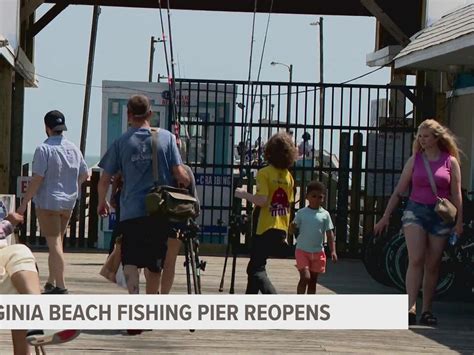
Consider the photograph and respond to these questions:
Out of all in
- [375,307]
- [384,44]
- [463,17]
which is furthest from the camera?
[384,44]

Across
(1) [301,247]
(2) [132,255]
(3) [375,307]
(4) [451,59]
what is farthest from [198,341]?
(4) [451,59]

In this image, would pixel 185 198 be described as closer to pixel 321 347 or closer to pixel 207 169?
pixel 321 347

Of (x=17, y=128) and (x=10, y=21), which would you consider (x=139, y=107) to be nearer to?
(x=10, y=21)

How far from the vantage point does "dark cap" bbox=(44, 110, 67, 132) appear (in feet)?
44.1

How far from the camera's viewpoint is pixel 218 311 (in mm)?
10758

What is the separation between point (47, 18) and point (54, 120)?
10877 mm

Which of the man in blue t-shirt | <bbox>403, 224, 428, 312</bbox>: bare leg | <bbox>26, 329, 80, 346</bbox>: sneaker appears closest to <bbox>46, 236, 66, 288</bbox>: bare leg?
the man in blue t-shirt

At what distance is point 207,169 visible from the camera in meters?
21.7

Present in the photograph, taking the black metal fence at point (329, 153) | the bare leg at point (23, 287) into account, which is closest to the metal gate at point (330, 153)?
the black metal fence at point (329, 153)

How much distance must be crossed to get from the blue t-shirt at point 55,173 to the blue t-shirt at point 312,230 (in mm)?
2044

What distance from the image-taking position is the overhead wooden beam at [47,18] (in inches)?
939

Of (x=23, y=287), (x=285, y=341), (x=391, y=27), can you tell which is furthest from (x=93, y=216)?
(x=23, y=287)

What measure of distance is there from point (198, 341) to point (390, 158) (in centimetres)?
1078

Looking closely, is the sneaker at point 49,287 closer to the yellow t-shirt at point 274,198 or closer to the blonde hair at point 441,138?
the yellow t-shirt at point 274,198
